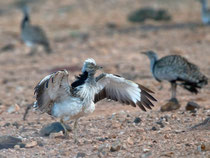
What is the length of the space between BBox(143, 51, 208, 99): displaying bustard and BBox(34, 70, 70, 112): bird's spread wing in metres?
2.65

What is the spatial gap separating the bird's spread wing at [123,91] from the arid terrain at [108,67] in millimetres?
348

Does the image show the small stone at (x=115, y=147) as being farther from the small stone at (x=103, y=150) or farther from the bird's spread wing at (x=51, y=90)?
the bird's spread wing at (x=51, y=90)

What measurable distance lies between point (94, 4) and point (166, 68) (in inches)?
600

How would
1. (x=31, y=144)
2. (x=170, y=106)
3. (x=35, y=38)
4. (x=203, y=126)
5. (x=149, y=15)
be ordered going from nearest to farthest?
(x=31, y=144)
(x=203, y=126)
(x=170, y=106)
(x=35, y=38)
(x=149, y=15)

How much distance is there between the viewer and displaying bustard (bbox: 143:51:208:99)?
27.6 ft

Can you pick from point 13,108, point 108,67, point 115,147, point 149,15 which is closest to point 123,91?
point 115,147

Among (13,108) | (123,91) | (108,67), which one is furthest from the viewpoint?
(108,67)

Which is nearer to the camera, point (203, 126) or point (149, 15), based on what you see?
point (203, 126)

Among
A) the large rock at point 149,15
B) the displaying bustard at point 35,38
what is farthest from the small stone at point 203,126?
the large rock at point 149,15

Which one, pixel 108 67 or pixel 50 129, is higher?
pixel 108 67

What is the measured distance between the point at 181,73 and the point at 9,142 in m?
3.52

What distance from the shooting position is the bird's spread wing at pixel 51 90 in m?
6.18

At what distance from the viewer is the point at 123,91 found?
281 inches

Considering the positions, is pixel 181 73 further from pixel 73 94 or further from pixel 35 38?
pixel 35 38
